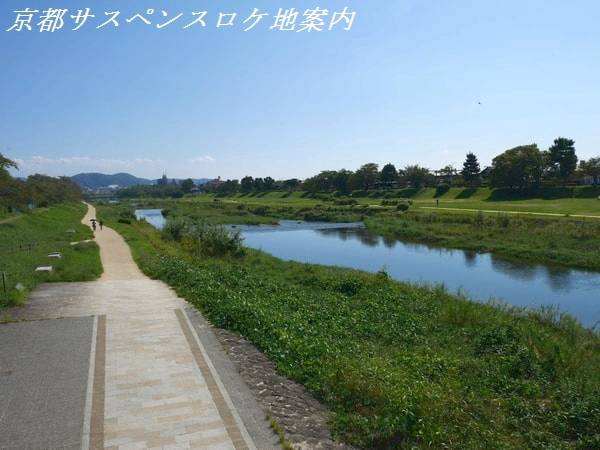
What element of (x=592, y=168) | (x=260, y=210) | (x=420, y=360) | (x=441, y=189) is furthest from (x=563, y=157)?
(x=420, y=360)

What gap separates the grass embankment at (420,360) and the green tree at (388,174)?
294 feet

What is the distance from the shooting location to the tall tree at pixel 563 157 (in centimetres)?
7244

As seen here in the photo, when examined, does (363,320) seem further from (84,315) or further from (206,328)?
(84,315)

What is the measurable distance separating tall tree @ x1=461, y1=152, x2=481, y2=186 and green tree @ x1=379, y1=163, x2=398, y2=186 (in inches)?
733

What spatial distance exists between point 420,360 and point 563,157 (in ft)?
243

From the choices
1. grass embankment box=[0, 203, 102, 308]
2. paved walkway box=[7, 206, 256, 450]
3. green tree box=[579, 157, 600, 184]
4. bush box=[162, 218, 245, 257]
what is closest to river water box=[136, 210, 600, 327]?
bush box=[162, 218, 245, 257]

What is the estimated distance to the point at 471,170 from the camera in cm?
8875

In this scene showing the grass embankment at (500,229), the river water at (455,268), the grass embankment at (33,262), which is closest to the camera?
the grass embankment at (33,262)

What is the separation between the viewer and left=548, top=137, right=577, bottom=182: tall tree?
72.4m

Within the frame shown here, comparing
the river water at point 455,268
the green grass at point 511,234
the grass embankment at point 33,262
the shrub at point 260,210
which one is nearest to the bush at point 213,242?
the river water at point 455,268

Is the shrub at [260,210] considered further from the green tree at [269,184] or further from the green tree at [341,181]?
the green tree at [269,184]

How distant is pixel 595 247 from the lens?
106 ft

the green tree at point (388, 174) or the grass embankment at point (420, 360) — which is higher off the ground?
the green tree at point (388, 174)

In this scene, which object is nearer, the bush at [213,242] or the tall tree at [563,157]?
the bush at [213,242]
